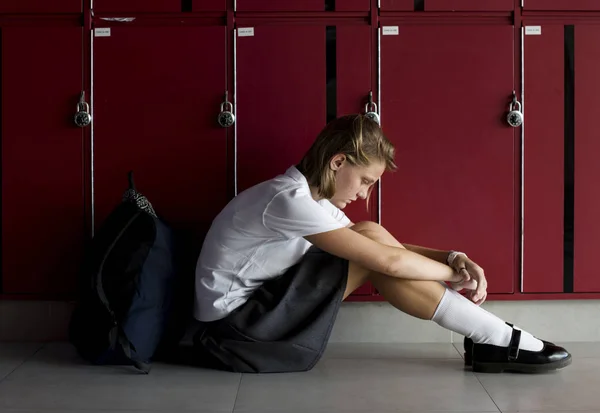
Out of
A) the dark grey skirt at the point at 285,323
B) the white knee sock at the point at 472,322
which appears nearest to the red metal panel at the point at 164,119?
the dark grey skirt at the point at 285,323

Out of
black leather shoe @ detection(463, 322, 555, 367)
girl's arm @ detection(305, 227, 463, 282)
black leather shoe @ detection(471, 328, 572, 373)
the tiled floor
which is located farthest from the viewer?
black leather shoe @ detection(463, 322, 555, 367)

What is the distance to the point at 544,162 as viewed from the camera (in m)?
2.87

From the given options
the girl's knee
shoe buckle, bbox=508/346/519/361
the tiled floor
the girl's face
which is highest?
the girl's face

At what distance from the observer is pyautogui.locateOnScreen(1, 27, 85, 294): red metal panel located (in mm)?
2852

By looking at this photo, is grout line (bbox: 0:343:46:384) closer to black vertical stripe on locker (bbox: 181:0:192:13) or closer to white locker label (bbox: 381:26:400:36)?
black vertical stripe on locker (bbox: 181:0:192:13)

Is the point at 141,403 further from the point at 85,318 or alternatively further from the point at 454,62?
the point at 454,62

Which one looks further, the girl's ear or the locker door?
the locker door

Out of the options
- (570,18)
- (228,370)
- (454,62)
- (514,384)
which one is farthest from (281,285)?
(570,18)

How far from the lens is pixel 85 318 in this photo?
103 inches

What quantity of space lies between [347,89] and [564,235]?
102cm

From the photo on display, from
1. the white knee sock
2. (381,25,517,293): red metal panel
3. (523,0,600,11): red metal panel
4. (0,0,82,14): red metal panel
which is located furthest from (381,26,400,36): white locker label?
(0,0,82,14): red metal panel

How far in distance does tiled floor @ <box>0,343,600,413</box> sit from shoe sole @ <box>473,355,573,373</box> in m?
0.02

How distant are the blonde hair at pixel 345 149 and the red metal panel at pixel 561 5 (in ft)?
2.91

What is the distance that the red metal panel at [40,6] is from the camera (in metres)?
2.83
